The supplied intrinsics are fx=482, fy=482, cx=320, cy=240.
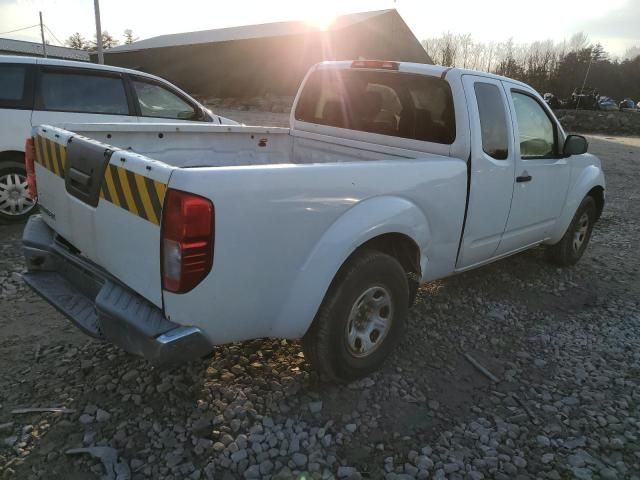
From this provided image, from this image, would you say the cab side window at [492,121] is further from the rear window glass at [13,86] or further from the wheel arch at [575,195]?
the rear window glass at [13,86]

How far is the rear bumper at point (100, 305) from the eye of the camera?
2088mm

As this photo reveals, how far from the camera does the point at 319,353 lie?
8.77 feet

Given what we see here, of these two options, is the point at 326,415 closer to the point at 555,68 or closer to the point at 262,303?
the point at 262,303

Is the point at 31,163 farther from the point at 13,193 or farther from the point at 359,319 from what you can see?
the point at 13,193

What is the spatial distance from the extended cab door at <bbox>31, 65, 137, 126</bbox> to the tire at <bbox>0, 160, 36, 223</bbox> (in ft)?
1.83

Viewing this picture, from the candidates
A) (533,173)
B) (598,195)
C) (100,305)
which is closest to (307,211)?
(100,305)

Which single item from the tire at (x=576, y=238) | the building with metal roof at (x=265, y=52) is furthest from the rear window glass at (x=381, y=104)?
the building with metal roof at (x=265, y=52)

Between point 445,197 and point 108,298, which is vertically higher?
point 445,197

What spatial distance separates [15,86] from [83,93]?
0.69m

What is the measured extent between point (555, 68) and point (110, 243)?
4945 cm

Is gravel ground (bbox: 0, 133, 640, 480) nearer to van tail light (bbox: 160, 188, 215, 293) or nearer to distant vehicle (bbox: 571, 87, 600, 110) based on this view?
van tail light (bbox: 160, 188, 215, 293)

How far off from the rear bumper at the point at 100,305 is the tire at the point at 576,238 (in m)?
4.20

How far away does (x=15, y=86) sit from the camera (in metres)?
5.37

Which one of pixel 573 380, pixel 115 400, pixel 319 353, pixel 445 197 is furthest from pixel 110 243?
pixel 573 380
